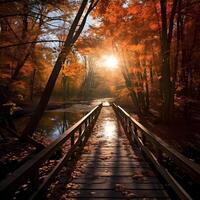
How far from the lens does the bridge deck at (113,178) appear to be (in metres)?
5.15

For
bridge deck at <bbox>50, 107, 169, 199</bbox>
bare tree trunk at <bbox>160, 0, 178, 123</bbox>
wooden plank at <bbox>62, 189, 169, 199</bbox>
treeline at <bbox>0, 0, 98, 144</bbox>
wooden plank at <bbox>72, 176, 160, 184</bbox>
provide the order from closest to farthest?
wooden plank at <bbox>62, 189, 169, 199</bbox>
bridge deck at <bbox>50, 107, 169, 199</bbox>
wooden plank at <bbox>72, 176, 160, 184</bbox>
treeline at <bbox>0, 0, 98, 144</bbox>
bare tree trunk at <bbox>160, 0, 178, 123</bbox>

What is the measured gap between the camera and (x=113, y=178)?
20.3 feet

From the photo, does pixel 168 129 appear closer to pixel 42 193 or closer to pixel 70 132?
pixel 70 132

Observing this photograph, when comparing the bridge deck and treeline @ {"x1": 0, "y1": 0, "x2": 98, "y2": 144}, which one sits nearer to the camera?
the bridge deck

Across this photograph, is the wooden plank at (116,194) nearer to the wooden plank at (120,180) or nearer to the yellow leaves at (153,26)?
the wooden plank at (120,180)

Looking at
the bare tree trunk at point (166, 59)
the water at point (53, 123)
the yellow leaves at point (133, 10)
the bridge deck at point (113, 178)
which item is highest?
the yellow leaves at point (133, 10)

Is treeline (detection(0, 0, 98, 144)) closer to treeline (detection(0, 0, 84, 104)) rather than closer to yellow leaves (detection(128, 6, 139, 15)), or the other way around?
treeline (detection(0, 0, 84, 104))

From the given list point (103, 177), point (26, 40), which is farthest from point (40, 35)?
point (103, 177)

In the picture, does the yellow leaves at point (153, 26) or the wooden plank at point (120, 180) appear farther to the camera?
the yellow leaves at point (153, 26)

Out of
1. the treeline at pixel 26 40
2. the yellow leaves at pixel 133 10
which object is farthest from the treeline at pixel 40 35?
the yellow leaves at pixel 133 10

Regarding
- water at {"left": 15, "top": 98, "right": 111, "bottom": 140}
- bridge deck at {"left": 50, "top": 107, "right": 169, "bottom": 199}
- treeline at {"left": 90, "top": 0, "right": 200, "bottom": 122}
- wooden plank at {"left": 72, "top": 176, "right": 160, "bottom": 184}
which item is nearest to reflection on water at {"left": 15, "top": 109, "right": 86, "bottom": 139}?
water at {"left": 15, "top": 98, "right": 111, "bottom": 140}

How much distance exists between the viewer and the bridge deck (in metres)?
5.15

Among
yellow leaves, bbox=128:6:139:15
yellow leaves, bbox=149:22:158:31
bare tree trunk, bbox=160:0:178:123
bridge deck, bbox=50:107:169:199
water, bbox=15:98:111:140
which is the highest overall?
yellow leaves, bbox=128:6:139:15

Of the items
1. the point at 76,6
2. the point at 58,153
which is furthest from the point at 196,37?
the point at 58,153
